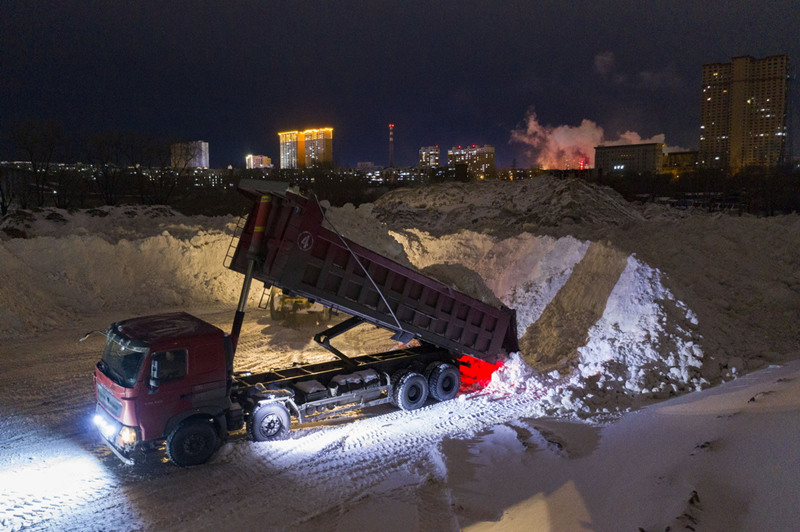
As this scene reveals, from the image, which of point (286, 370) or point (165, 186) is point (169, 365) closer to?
point (286, 370)

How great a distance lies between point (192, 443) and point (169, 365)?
1.24 metres

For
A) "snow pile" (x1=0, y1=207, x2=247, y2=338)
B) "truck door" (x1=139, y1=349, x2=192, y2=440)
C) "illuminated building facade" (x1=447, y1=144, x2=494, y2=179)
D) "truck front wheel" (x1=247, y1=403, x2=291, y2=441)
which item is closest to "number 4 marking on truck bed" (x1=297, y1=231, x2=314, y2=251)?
"truck door" (x1=139, y1=349, x2=192, y2=440)

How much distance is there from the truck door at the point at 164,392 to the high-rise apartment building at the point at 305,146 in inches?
3292

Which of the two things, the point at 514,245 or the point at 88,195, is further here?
the point at 88,195

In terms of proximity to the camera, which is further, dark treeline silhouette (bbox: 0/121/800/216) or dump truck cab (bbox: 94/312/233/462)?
dark treeline silhouette (bbox: 0/121/800/216)

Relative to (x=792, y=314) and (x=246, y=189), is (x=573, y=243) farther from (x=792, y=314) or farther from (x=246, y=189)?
(x=246, y=189)

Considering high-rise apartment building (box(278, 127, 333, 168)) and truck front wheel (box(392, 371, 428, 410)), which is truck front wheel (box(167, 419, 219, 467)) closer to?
truck front wheel (box(392, 371, 428, 410))

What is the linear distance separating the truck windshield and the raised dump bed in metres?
2.24

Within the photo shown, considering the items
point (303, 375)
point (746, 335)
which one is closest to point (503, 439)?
point (303, 375)

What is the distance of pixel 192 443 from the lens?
315 inches

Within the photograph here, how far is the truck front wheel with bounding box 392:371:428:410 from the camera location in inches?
413

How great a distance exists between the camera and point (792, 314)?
559 inches

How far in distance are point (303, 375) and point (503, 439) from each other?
376cm

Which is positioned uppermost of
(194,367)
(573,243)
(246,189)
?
(246,189)
